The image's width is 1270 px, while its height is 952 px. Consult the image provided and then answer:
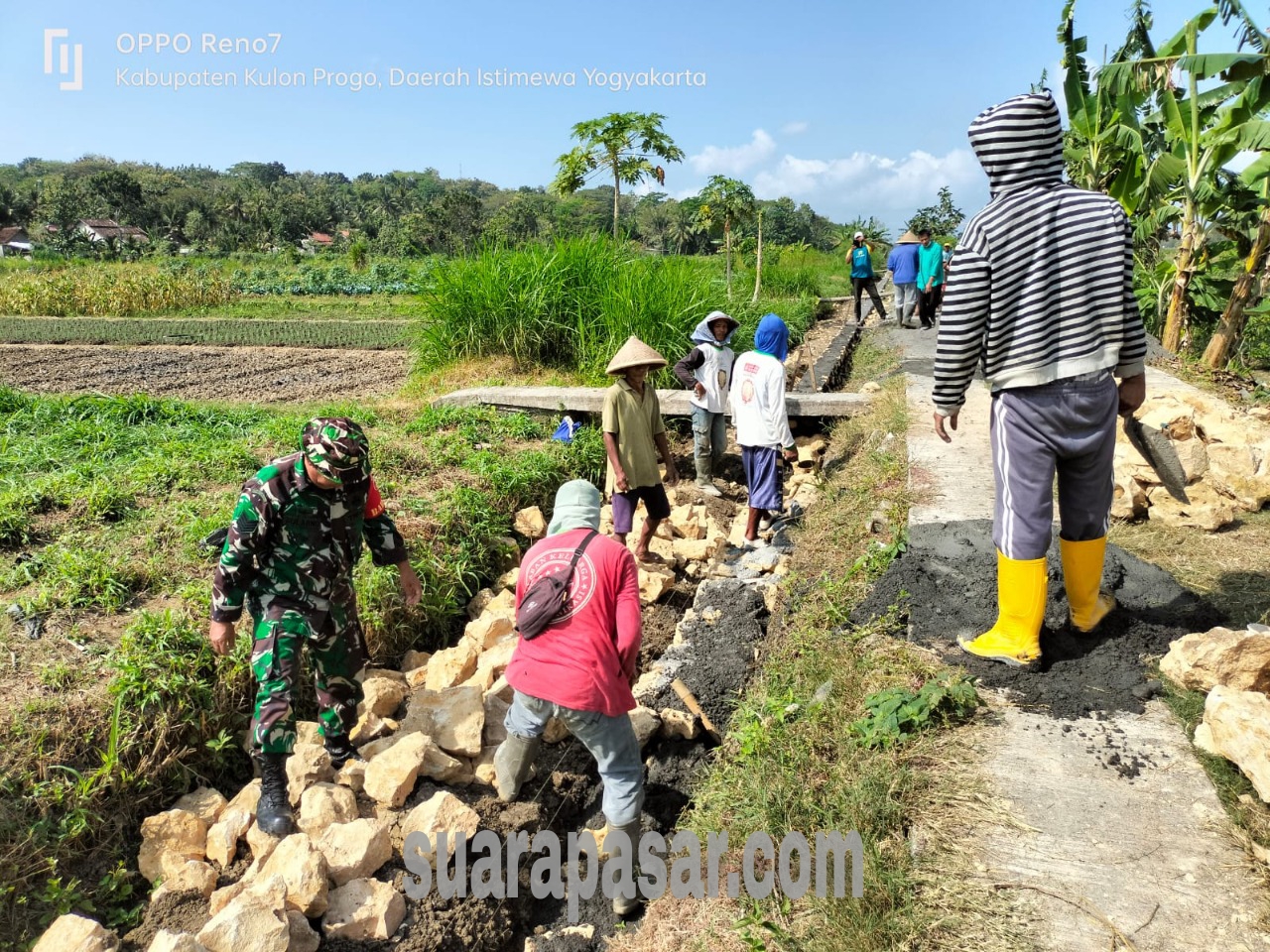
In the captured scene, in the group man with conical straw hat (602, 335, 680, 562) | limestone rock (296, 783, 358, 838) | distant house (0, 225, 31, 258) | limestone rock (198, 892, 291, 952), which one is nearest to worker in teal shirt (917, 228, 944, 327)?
man with conical straw hat (602, 335, 680, 562)

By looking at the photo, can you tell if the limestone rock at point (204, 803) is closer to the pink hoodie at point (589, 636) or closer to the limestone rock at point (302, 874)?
the limestone rock at point (302, 874)

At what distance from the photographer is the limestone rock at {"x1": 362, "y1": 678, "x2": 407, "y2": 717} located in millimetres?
3658

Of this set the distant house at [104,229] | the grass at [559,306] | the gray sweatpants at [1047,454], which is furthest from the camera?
the distant house at [104,229]

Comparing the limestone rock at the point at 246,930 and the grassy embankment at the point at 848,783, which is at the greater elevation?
the grassy embankment at the point at 848,783

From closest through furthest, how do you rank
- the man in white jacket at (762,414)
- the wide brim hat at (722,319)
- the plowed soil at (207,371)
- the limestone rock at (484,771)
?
1. the limestone rock at (484,771)
2. the man in white jacket at (762,414)
3. the wide brim hat at (722,319)
4. the plowed soil at (207,371)

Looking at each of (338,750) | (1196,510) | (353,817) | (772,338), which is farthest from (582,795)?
(1196,510)

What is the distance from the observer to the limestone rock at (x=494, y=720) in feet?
11.7

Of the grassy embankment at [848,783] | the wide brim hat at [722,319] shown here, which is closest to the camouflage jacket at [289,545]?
the grassy embankment at [848,783]

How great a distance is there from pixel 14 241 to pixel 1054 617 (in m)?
78.2

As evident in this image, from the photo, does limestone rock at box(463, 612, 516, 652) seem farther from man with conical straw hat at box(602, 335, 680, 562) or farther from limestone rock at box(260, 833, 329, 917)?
limestone rock at box(260, 833, 329, 917)

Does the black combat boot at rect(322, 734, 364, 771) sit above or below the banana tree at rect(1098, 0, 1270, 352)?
below

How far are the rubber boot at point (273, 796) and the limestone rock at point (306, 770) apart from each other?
10 cm

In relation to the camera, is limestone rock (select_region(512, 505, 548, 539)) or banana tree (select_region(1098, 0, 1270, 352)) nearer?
limestone rock (select_region(512, 505, 548, 539))

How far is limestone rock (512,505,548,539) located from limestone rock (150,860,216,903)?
122 inches
